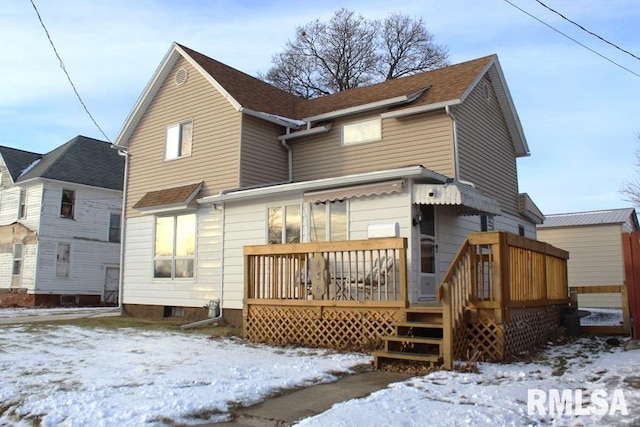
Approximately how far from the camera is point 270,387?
5.83m

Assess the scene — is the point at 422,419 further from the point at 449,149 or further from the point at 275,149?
the point at 275,149

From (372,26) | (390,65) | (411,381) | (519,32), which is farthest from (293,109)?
(372,26)

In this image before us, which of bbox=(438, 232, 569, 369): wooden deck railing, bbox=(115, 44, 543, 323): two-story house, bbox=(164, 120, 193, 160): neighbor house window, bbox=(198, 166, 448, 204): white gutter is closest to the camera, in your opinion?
bbox=(438, 232, 569, 369): wooden deck railing

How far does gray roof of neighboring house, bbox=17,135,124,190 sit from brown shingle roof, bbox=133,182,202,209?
36.5ft

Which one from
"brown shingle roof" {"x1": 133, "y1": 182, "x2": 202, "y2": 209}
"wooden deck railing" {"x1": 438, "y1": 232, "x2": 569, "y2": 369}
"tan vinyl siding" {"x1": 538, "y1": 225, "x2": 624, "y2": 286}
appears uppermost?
"brown shingle roof" {"x1": 133, "y1": 182, "x2": 202, "y2": 209}

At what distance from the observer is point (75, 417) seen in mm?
4809

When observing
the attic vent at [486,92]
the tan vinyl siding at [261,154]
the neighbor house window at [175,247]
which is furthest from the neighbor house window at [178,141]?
the attic vent at [486,92]

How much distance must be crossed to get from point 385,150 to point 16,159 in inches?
822

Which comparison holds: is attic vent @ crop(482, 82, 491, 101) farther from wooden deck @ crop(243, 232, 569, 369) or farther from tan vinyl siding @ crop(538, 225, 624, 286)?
tan vinyl siding @ crop(538, 225, 624, 286)

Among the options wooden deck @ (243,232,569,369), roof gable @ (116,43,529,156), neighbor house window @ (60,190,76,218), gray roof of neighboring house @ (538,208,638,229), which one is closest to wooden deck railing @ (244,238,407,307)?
→ wooden deck @ (243,232,569,369)

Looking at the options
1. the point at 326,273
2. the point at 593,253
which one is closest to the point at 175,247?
the point at 326,273

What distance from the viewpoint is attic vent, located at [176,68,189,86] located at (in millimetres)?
15409

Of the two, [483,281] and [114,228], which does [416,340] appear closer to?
[483,281]

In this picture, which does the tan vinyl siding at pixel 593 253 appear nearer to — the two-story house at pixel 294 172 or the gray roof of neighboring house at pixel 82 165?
the two-story house at pixel 294 172
